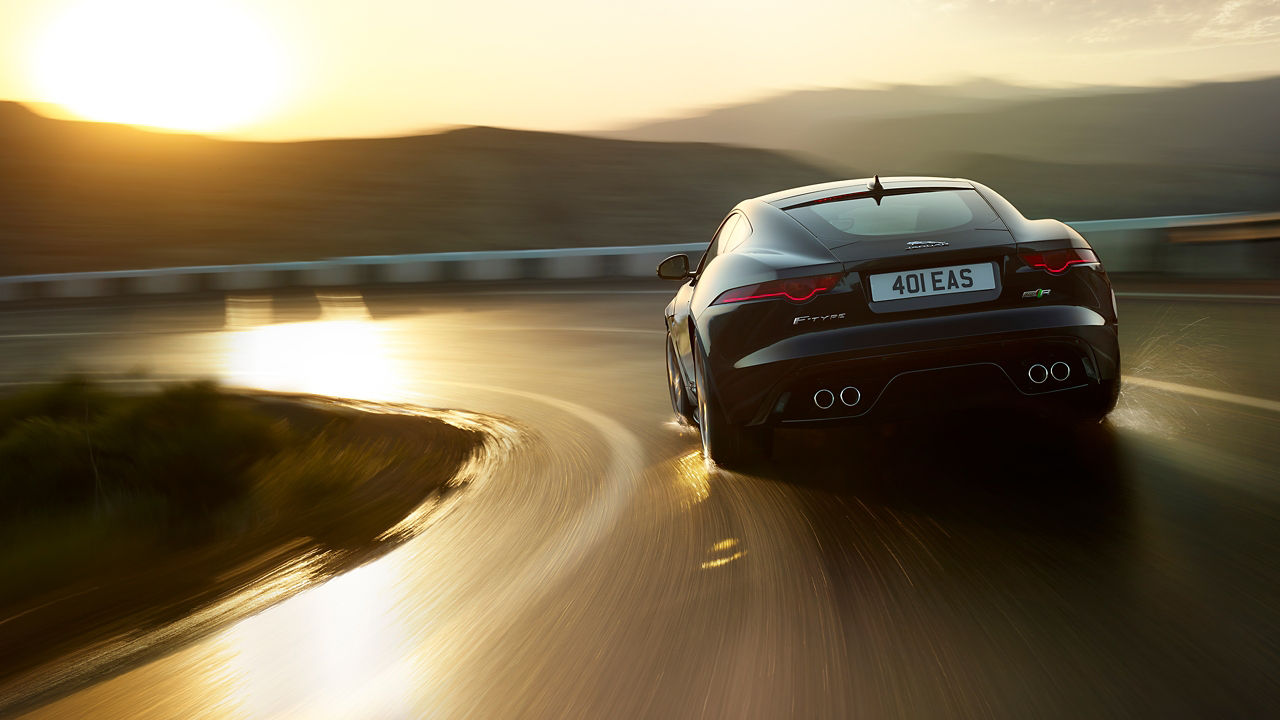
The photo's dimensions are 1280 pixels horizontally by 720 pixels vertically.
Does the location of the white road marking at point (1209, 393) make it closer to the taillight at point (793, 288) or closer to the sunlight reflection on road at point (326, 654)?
the taillight at point (793, 288)

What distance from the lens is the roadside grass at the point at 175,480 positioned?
5.92 m

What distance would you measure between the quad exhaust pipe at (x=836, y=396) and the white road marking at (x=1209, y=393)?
295cm

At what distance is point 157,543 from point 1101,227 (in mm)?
15445

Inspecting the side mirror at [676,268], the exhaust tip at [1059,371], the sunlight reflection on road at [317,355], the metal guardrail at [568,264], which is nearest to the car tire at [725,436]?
the side mirror at [676,268]

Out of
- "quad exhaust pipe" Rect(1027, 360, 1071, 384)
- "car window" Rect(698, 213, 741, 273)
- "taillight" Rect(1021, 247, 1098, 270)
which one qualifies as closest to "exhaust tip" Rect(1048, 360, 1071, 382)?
"quad exhaust pipe" Rect(1027, 360, 1071, 384)

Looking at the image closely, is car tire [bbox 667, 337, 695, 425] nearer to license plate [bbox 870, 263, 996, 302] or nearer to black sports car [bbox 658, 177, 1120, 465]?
black sports car [bbox 658, 177, 1120, 465]

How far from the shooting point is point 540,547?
5328mm

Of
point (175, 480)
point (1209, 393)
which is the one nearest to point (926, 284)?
point (1209, 393)

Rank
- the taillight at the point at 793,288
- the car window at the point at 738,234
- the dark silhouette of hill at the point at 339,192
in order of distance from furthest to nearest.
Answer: the dark silhouette of hill at the point at 339,192 < the car window at the point at 738,234 < the taillight at the point at 793,288

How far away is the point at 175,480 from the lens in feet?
23.5

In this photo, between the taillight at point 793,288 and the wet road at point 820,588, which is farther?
the taillight at point 793,288

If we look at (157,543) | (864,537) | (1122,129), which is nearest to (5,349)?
(157,543)

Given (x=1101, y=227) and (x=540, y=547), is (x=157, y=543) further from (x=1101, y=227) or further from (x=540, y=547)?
(x=1101, y=227)

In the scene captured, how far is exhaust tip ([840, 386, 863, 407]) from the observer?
18.9 feet
